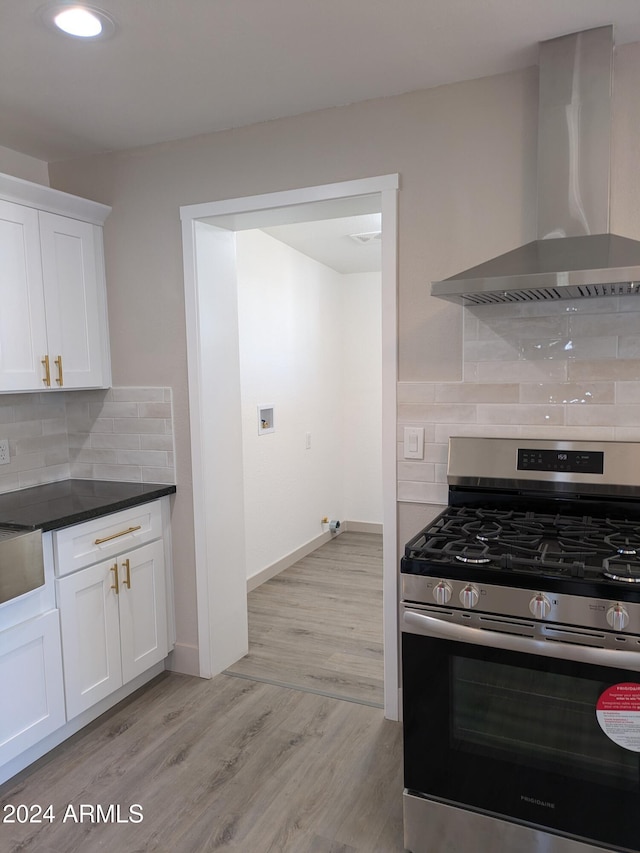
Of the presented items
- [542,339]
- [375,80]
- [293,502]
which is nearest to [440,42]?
[375,80]

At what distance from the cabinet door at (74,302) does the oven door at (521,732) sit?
185cm

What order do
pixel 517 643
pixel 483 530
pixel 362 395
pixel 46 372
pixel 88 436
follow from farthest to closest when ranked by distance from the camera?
pixel 362 395 < pixel 88 436 < pixel 46 372 < pixel 483 530 < pixel 517 643

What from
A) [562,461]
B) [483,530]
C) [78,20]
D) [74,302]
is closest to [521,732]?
[483,530]

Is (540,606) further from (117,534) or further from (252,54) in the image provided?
(252,54)

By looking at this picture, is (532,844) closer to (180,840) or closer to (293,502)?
(180,840)

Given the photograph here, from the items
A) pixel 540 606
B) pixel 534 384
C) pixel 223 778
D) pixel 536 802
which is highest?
pixel 534 384

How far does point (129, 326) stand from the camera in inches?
115

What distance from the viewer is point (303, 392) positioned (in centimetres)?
479

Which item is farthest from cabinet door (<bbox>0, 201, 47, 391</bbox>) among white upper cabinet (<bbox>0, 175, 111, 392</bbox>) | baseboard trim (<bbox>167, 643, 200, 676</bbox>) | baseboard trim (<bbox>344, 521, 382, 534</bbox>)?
baseboard trim (<bbox>344, 521, 382, 534</bbox>)

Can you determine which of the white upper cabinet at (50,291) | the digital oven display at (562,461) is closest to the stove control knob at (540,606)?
the digital oven display at (562,461)

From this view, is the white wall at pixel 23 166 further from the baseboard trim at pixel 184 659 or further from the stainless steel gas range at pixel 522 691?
the stainless steel gas range at pixel 522 691

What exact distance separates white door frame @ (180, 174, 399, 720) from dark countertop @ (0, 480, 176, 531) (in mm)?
272

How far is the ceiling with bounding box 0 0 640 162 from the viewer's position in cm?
176

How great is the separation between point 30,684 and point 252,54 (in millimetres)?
2203
